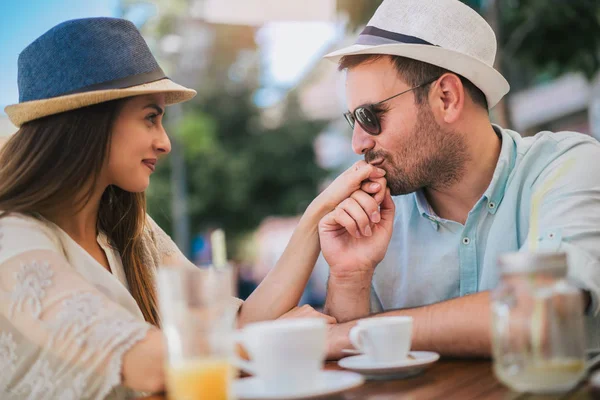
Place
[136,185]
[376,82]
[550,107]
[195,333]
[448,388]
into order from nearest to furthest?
1. [195,333]
2. [448,388]
3. [136,185]
4. [376,82]
5. [550,107]

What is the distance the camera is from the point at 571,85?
48.6 ft

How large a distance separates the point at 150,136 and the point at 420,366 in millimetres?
1098

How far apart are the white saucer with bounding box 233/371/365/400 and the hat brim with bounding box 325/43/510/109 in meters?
1.42

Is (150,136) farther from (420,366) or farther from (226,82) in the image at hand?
(226,82)

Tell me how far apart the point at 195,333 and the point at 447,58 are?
166 cm

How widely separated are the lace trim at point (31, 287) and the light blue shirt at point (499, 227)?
128 centimetres

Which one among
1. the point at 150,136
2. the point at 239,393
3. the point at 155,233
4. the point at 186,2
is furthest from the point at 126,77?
the point at 186,2

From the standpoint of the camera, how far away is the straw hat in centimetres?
246

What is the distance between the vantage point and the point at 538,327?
1.25m

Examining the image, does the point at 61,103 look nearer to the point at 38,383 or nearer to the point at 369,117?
the point at 38,383

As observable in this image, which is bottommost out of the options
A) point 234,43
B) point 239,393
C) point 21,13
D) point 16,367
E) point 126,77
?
point 16,367

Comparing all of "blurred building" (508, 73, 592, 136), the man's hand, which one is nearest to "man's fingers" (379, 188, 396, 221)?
the man's hand

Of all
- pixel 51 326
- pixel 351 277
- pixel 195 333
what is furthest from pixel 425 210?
pixel 195 333

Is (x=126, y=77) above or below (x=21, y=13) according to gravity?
below
